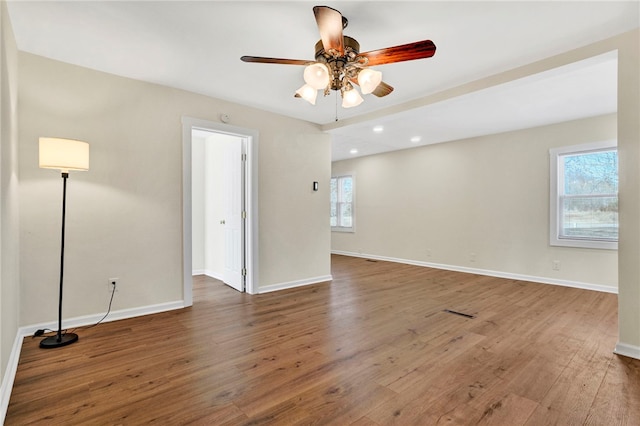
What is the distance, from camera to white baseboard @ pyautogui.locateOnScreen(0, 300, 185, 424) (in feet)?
5.89

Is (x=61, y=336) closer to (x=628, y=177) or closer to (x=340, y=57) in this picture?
(x=340, y=57)

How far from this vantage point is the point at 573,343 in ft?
8.83

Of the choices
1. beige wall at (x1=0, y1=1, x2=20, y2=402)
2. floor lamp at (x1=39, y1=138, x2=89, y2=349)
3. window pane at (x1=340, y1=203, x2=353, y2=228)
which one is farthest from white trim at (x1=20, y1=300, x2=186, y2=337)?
window pane at (x1=340, y1=203, x2=353, y2=228)

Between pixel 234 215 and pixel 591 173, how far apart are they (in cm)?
518

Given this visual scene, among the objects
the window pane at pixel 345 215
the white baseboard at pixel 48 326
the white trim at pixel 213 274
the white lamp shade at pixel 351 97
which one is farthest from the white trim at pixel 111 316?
the window pane at pixel 345 215

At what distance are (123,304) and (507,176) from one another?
5790 millimetres

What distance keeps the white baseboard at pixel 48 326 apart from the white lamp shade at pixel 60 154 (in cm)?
135

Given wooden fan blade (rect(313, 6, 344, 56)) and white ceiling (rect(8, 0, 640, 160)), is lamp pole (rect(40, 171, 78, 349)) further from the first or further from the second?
wooden fan blade (rect(313, 6, 344, 56))

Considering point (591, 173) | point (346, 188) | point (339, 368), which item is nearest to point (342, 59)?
point (339, 368)

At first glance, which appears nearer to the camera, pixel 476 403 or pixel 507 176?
pixel 476 403

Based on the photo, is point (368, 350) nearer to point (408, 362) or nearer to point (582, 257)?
point (408, 362)

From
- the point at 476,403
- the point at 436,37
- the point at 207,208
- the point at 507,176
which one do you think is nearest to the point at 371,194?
the point at 507,176

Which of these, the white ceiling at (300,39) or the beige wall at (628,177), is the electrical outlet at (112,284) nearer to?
the white ceiling at (300,39)

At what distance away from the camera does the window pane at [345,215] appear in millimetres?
8109
